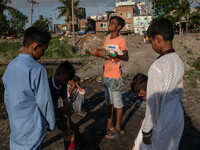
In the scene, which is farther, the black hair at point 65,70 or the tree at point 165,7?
the tree at point 165,7

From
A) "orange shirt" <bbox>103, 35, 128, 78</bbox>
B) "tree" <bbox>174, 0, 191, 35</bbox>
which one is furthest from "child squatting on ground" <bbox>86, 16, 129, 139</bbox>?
"tree" <bbox>174, 0, 191, 35</bbox>

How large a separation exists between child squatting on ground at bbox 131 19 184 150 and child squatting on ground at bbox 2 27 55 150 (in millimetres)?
964

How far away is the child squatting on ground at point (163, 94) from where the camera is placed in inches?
65.7

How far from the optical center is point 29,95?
1.76 m

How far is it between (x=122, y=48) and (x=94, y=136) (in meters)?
1.80

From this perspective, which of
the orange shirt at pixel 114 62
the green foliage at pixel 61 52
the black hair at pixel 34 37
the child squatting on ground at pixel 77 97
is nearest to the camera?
the black hair at pixel 34 37

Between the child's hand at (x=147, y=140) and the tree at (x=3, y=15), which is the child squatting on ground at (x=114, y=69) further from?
the tree at (x=3, y=15)

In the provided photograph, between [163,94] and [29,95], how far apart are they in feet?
4.03

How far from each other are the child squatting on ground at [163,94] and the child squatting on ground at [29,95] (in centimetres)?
96

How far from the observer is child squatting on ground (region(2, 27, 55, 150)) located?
5.60 ft

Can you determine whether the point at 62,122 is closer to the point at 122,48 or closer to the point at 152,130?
the point at 152,130

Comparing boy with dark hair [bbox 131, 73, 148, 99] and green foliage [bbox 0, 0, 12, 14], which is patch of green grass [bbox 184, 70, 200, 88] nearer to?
boy with dark hair [bbox 131, 73, 148, 99]

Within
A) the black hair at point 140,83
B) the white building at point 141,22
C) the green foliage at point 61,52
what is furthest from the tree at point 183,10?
the black hair at point 140,83

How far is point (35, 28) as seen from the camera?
1918 millimetres
